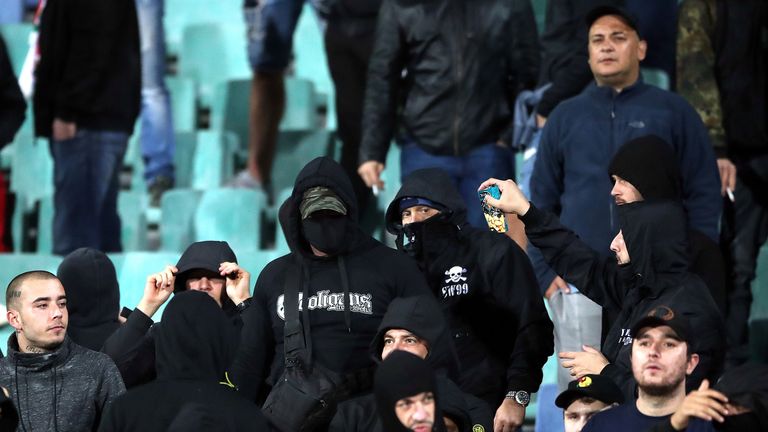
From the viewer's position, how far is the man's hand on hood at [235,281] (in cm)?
693

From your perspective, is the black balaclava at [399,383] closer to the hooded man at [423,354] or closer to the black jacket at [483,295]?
the hooded man at [423,354]

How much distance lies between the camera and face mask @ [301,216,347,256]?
648 centimetres

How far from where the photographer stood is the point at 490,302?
6801mm

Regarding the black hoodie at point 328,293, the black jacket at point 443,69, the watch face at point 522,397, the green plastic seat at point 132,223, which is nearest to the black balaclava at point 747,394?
the watch face at point 522,397

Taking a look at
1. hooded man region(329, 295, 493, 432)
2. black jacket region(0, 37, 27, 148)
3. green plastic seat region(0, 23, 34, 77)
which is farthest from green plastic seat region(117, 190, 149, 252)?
hooded man region(329, 295, 493, 432)

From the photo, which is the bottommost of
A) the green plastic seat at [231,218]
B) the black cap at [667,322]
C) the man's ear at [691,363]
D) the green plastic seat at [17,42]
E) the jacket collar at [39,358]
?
the jacket collar at [39,358]

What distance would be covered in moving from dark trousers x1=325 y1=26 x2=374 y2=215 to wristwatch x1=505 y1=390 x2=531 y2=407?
2.92 metres

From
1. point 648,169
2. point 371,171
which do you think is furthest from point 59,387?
point 371,171

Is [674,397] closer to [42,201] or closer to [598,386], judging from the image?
[598,386]

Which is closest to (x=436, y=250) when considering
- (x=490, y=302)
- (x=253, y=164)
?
(x=490, y=302)

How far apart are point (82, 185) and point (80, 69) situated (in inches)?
23.2

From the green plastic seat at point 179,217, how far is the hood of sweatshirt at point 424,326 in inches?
147

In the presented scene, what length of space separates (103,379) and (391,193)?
3.63 m

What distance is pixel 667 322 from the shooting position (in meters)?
5.66
